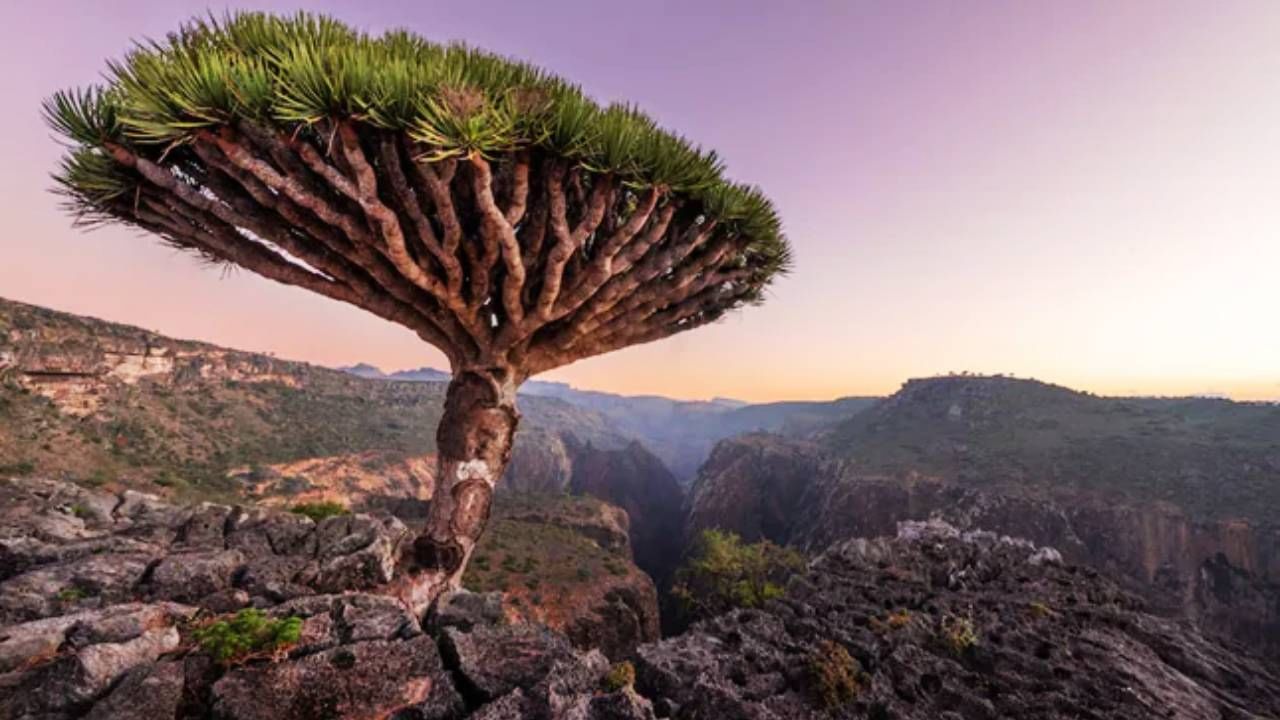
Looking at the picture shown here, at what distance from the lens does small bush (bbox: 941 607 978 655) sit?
708 centimetres

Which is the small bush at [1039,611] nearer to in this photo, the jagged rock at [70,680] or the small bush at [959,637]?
the small bush at [959,637]

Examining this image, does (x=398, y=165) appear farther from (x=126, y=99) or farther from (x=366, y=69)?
(x=126, y=99)

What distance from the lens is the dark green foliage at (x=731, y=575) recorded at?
34.9 meters

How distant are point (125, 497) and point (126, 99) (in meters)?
12.0

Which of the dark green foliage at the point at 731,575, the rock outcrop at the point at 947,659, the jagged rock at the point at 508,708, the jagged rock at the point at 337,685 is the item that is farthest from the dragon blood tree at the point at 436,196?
the dark green foliage at the point at 731,575

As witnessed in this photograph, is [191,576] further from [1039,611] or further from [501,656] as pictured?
[1039,611]

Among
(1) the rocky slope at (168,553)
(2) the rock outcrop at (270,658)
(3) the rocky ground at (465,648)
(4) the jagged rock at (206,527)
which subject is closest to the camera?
(2) the rock outcrop at (270,658)

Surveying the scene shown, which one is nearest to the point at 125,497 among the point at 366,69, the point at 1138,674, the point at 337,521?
the point at 337,521

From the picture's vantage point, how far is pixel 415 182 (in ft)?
16.6

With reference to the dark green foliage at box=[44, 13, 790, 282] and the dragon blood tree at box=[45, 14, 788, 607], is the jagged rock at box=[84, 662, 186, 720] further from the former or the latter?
the dark green foliage at box=[44, 13, 790, 282]

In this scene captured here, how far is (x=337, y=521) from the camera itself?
7488mm

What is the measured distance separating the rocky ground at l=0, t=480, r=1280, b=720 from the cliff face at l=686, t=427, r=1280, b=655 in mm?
39847

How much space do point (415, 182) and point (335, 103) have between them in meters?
1.04

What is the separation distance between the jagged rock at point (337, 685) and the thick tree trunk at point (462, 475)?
2.15 meters
